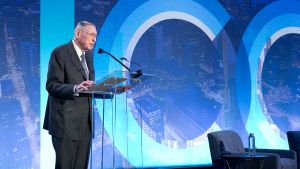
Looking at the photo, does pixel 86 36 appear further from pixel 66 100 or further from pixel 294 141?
pixel 294 141

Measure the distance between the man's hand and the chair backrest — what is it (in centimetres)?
232

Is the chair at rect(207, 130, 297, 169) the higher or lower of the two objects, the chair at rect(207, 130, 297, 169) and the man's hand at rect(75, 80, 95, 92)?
the lower

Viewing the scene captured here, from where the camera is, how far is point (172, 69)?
5.81 meters

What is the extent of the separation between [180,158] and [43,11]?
99.3 inches

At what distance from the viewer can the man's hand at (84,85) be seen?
9.08 ft

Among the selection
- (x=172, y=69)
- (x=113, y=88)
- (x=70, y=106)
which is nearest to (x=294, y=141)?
(x=172, y=69)

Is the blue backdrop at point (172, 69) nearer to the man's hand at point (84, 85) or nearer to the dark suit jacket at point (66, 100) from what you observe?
the dark suit jacket at point (66, 100)

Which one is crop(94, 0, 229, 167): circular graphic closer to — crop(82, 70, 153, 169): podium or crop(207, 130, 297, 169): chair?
crop(207, 130, 297, 169): chair

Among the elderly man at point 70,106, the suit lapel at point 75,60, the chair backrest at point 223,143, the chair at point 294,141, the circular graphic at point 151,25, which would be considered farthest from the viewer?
the chair at point 294,141

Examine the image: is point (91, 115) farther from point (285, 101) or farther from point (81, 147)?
point (285, 101)

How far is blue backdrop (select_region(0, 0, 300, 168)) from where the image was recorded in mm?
4852

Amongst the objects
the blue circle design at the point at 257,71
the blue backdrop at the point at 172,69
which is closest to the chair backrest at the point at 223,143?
the blue backdrop at the point at 172,69

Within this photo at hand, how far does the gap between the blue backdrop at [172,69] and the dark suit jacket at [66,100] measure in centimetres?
118

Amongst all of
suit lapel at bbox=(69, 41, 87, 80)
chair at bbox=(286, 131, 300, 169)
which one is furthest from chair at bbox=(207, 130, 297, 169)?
suit lapel at bbox=(69, 41, 87, 80)
